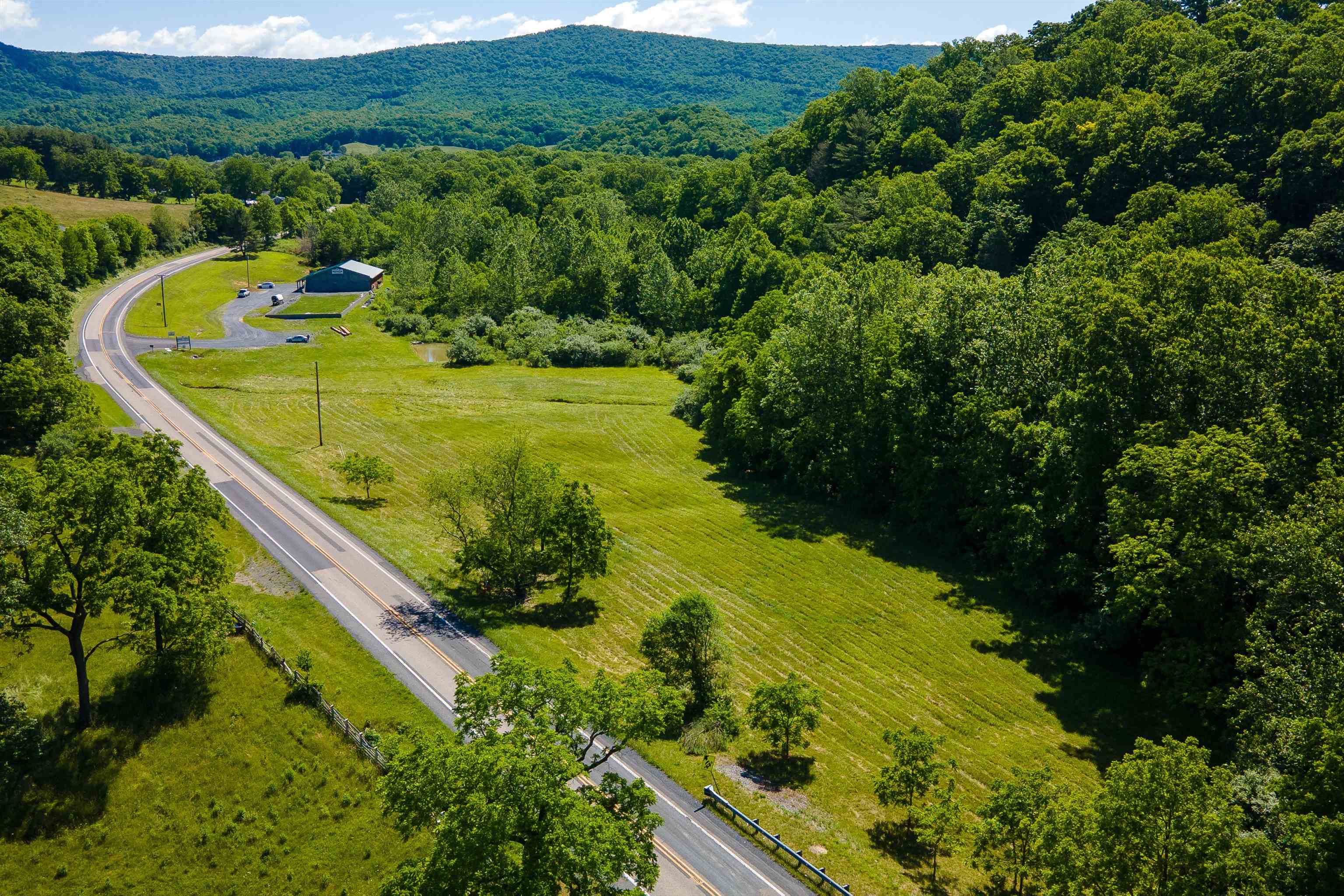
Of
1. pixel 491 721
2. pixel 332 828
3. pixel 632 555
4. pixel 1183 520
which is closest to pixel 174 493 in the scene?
pixel 332 828

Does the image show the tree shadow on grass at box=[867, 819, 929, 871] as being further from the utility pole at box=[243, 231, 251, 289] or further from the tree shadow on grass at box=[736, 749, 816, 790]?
the utility pole at box=[243, 231, 251, 289]

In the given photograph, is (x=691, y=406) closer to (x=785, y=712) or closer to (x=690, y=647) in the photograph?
(x=690, y=647)

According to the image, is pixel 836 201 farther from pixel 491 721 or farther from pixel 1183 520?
pixel 491 721

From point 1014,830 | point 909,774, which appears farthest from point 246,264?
point 1014,830

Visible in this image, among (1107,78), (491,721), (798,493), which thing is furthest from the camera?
(1107,78)

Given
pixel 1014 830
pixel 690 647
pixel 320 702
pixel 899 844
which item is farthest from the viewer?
pixel 690 647
